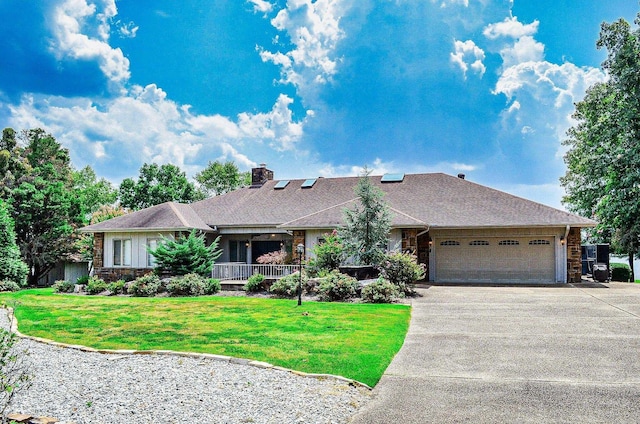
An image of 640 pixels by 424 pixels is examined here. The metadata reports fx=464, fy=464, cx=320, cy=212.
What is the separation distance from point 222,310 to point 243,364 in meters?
6.04

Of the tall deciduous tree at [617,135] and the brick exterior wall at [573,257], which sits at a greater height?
the tall deciduous tree at [617,135]

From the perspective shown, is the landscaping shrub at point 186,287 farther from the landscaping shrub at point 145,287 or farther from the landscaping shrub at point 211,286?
the landscaping shrub at point 145,287

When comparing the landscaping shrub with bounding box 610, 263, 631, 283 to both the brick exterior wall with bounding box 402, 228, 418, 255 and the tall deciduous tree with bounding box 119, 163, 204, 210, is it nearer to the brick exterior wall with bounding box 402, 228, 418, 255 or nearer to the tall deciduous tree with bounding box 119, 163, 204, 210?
the brick exterior wall with bounding box 402, 228, 418, 255

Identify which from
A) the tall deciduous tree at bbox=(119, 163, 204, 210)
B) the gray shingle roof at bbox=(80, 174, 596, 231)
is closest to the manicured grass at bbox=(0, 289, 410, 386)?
the gray shingle roof at bbox=(80, 174, 596, 231)

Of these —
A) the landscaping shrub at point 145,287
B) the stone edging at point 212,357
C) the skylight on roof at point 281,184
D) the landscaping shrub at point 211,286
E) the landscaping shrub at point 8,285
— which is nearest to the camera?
the stone edging at point 212,357

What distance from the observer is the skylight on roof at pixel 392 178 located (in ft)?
82.2

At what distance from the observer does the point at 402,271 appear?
49.7 ft

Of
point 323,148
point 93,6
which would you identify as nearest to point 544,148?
point 323,148

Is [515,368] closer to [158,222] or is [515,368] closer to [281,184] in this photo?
[158,222]

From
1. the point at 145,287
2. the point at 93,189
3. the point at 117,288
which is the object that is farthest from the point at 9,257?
the point at 93,189

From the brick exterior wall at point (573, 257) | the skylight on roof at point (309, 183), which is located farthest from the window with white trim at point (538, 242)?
the skylight on roof at point (309, 183)

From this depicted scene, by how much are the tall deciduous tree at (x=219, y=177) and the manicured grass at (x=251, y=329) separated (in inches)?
1369

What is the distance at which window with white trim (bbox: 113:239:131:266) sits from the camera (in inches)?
861

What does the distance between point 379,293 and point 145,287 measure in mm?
9011
